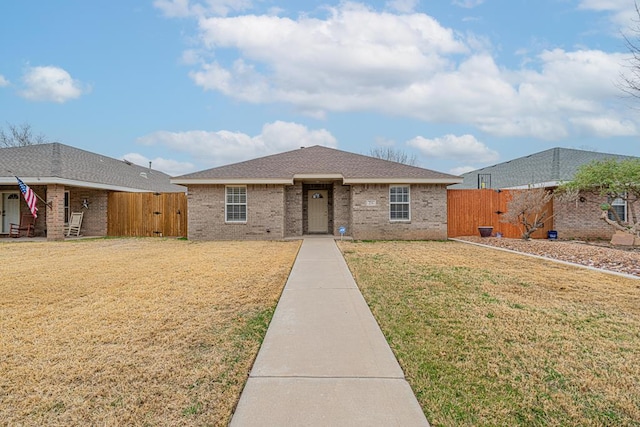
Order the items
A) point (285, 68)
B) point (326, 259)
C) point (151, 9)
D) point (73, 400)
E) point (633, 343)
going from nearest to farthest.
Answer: point (73, 400), point (633, 343), point (326, 259), point (151, 9), point (285, 68)

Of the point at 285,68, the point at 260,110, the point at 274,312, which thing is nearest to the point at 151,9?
the point at 285,68

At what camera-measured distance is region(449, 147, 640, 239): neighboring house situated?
55.9 ft

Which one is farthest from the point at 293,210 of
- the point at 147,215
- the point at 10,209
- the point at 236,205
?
the point at 10,209

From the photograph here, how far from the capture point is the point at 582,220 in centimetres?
1706

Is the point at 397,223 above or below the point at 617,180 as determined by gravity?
below

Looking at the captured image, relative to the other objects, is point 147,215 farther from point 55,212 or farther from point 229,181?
point 229,181

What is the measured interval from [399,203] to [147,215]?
12820 mm

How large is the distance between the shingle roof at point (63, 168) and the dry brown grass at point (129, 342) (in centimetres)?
987

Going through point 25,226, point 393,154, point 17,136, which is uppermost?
point 17,136

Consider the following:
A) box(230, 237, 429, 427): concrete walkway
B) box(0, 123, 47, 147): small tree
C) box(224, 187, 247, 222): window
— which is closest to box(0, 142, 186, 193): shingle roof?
box(224, 187, 247, 222): window

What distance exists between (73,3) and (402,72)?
13482 millimetres

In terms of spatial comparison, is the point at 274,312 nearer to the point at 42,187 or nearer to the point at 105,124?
the point at 42,187

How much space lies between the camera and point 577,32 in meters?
12.2

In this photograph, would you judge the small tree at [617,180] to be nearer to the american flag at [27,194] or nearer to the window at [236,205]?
the window at [236,205]
